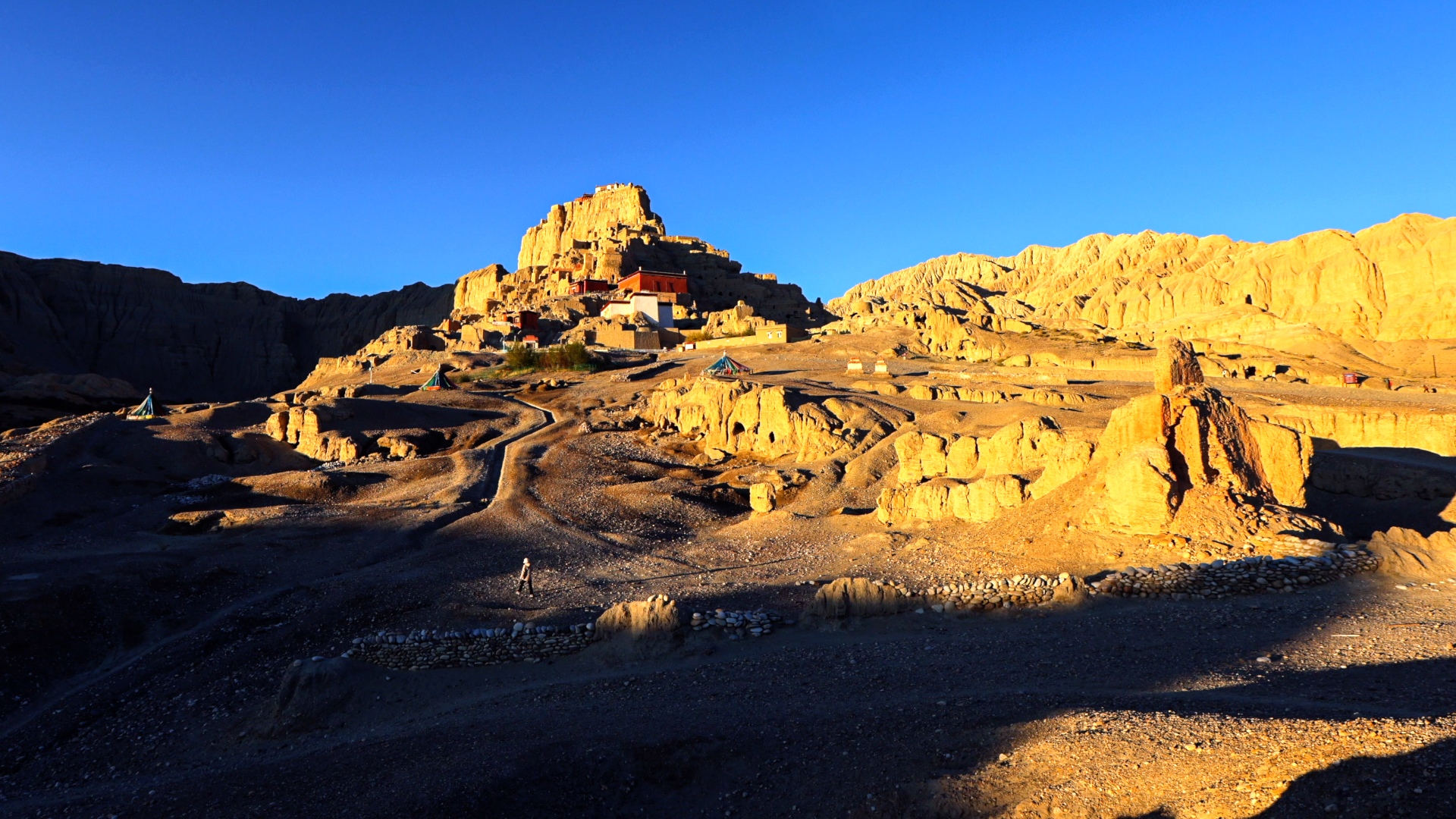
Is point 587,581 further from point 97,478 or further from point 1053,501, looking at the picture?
point 97,478

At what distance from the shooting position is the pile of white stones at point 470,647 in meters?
11.7

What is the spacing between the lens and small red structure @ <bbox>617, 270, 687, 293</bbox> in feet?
255

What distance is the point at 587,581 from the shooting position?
17.1m

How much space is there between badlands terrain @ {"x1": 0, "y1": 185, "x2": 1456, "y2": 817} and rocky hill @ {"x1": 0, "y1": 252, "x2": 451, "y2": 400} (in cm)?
6275

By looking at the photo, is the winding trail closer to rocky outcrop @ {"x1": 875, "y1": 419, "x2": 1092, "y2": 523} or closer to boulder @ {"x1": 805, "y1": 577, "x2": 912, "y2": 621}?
rocky outcrop @ {"x1": 875, "y1": 419, "x2": 1092, "y2": 523}

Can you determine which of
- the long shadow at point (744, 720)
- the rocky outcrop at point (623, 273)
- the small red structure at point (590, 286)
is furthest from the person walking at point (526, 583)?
the small red structure at point (590, 286)

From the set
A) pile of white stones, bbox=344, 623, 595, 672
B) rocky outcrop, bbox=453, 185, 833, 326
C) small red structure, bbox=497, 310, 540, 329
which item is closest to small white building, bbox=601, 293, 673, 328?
rocky outcrop, bbox=453, 185, 833, 326

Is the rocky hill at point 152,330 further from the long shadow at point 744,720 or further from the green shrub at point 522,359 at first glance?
the long shadow at point 744,720

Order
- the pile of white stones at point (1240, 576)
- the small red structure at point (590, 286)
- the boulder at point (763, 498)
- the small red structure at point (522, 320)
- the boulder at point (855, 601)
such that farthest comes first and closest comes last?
1. the small red structure at point (590, 286)
2. the small red structure at point (522, 320)
3. the boulder at point (763, 498)
4. the boulder at point (855, 601)
5. the pile of white stones at point (1240, 576)

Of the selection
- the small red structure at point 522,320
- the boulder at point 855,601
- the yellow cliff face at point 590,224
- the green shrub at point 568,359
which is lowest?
the boulder at point 855,601

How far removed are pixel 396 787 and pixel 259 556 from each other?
13.8m

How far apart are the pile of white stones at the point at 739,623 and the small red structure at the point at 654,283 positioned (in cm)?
6620

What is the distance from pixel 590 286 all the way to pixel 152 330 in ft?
180

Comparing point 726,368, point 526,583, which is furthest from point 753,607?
point 726,368
